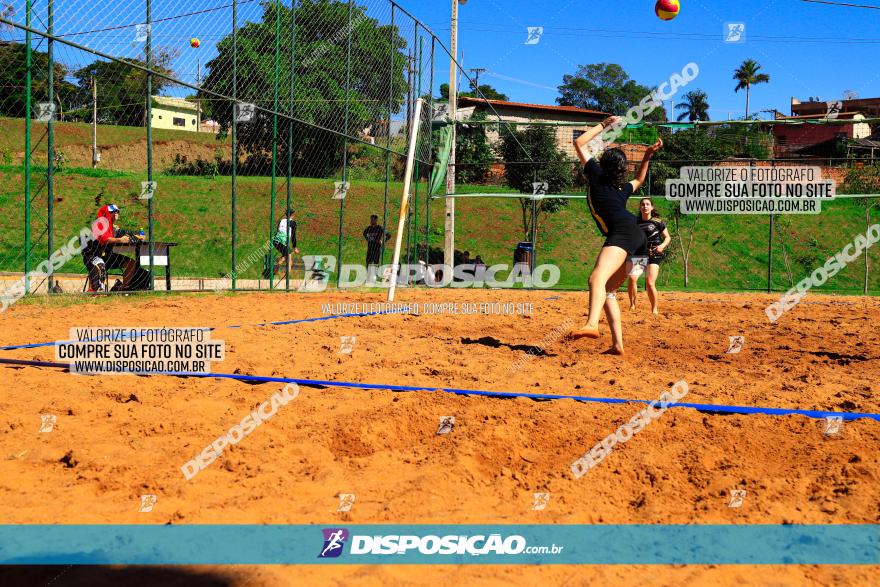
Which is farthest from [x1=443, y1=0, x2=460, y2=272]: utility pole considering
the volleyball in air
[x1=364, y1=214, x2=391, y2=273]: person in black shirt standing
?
the volleyball in air

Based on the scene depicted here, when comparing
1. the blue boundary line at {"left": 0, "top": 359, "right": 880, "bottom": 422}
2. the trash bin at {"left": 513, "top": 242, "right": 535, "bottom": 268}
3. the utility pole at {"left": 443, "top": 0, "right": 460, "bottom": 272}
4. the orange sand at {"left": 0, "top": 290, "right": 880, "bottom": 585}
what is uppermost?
the utility pole at {"left": 443, "top": 0, "right": 460, "bottom": 272}

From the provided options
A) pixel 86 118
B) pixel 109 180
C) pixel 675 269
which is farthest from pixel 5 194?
pixel 675 269

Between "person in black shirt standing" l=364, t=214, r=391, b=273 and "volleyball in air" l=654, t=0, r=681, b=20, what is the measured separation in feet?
26.8

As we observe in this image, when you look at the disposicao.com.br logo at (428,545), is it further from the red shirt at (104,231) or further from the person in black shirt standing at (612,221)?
the red shirt at (104,231)

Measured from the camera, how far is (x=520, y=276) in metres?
20.8

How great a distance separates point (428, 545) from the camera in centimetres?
294

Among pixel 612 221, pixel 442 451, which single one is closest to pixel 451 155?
pixel 612 221

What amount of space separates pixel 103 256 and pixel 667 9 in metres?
10.1

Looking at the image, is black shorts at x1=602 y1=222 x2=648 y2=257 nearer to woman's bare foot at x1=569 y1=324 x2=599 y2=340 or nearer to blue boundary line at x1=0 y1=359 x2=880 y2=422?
woman's bare foot at x1=569 y1=324 x2=599 y2=340

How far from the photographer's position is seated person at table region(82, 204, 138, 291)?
39.6 feet

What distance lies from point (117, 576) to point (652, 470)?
8.18ft

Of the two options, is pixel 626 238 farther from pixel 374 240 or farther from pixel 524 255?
pixel 524 255

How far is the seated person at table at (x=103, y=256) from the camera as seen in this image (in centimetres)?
1206

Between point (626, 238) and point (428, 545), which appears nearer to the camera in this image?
point (428, 545)
